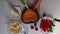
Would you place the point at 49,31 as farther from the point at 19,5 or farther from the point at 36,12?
the point at 19,5

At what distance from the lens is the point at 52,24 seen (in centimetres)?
97

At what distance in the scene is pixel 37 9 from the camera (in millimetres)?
965

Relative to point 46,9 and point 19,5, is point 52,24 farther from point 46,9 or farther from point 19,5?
point 19,5

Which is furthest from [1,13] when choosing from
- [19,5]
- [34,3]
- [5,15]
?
[34,3]

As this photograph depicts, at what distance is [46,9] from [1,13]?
1.12 ft

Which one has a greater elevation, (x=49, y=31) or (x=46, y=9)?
(x=46, y=9)

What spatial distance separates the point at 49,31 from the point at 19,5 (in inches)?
11.8

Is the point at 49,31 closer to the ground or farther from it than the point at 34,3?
closer to the ground

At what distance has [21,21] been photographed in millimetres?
991

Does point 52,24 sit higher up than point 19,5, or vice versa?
point 19,5

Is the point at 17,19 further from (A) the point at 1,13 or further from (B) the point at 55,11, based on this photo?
(B) the point at 55,11

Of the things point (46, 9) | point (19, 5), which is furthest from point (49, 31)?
point (19, 5)

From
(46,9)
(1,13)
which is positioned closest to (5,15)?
(1,13)

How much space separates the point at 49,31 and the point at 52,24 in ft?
0.19
